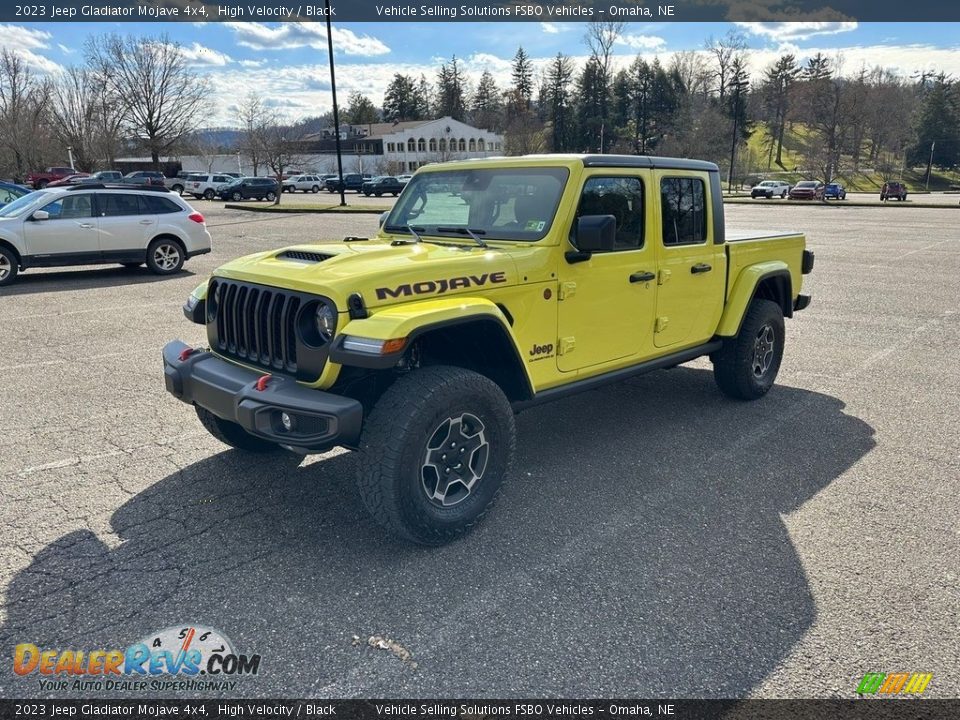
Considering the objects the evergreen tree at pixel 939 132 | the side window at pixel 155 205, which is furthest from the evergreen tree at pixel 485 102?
the side window at pixel 155 205

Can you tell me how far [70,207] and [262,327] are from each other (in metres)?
10.3

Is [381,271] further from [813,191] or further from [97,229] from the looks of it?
[813,191]

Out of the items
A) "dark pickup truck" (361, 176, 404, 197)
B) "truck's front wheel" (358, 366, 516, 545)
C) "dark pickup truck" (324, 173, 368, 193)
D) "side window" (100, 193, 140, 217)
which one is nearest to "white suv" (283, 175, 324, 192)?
"dark pickup truck" (324, 173, 368, 193)

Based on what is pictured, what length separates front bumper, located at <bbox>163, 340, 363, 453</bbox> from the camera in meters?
3.16

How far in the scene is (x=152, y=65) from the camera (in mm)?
57844

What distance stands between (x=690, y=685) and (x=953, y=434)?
3.80 m

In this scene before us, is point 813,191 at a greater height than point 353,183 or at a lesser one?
lesser

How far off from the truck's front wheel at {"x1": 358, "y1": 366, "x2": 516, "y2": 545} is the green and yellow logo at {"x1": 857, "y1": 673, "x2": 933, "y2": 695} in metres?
1.86

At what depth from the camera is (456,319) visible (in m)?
3.42

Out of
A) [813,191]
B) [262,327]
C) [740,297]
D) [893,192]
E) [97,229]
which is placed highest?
[813,191]

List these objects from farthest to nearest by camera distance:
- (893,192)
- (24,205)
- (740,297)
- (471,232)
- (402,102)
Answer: (402,102) → (893,192) → (24,205) → (740,297) → (471,232)

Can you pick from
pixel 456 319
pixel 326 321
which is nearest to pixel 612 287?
pixel 456 319

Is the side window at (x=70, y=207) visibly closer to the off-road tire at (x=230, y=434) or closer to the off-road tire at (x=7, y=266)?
the off-road tire at (x=7, y=266)

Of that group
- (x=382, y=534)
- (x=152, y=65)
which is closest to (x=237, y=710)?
(x=382, y=534)
